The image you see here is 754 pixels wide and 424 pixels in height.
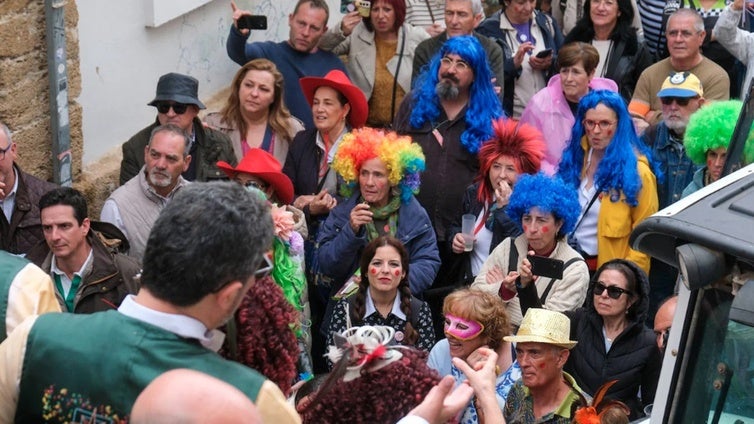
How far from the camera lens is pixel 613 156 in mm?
7297

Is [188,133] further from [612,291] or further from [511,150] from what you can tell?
[612,291]

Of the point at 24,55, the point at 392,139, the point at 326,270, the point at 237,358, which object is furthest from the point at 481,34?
the point at 237,358

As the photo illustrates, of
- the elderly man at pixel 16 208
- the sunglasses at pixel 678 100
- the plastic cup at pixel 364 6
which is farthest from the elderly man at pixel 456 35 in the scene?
the elderly man at pixel 16 208

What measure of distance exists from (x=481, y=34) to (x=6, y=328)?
648 cm

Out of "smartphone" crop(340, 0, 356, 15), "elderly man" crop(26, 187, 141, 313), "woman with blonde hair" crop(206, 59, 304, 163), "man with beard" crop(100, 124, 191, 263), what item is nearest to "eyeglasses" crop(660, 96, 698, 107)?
"woman with blonde hair" crop(206, 59, 304, 163)

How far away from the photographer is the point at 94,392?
283cm

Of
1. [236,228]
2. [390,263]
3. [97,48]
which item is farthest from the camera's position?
[97,48]

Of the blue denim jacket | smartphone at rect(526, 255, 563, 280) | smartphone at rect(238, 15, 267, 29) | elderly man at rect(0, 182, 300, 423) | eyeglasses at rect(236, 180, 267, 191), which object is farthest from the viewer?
smartphone at rect(238, 15, 267, 29)

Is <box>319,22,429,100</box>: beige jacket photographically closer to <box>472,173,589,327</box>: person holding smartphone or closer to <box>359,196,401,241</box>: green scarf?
<box>359,196,401,241</box>: green scarf

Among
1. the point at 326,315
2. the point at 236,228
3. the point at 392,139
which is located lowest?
the point at 326,315

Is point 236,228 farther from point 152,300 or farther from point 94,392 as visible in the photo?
point 94,392

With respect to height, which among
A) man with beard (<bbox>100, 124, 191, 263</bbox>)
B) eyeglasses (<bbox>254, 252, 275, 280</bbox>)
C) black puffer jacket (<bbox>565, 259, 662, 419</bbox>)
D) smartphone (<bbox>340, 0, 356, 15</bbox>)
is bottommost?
black puffer jacket (<bbox>565, 259, 662, 419</bbox>)

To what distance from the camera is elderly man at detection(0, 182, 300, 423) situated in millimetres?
2766

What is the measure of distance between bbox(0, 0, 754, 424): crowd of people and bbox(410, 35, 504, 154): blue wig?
0.01 meters
